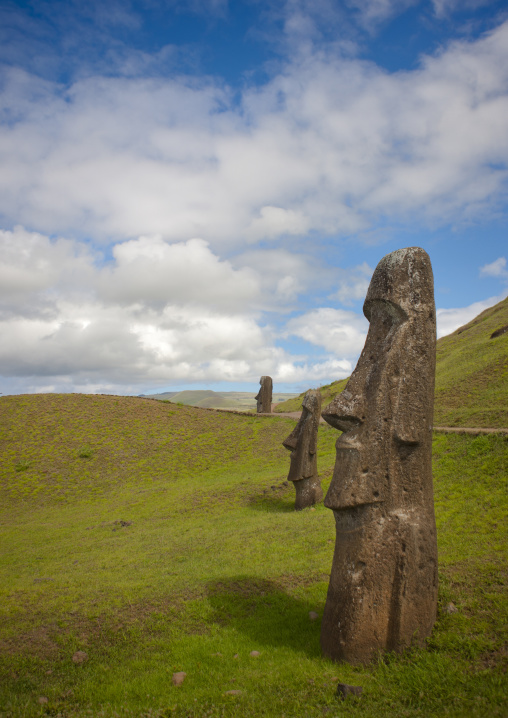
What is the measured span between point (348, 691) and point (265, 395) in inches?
1473

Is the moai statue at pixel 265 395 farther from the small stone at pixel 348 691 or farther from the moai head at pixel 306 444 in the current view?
the small stone at pixel 348 691

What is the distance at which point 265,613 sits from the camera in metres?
8.61

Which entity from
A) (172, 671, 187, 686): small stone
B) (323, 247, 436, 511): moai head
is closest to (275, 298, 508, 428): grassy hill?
(323, 247, 436, 511): moai head

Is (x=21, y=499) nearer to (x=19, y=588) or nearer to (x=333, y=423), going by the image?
(x=19, y=588)

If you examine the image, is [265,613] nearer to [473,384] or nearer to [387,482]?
[387,482]

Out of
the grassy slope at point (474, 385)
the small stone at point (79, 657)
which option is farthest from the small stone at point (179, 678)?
the grassy slope at point (474, 385)

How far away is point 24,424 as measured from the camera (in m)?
33.1

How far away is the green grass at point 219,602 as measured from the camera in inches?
222

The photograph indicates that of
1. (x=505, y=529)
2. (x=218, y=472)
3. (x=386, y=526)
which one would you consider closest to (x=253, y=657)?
(x=386, y=526)

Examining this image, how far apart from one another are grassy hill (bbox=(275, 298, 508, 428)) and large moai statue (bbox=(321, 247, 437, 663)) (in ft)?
52.6

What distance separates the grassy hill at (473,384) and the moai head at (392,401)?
52.6ft

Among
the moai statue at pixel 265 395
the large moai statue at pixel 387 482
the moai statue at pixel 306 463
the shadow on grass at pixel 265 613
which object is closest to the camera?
the large moai statue at pixel 387 482

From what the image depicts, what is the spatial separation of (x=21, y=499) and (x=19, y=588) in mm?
14578

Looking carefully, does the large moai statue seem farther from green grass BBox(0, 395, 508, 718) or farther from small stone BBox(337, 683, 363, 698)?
small stone BBox(337, 683, 363, 698)
